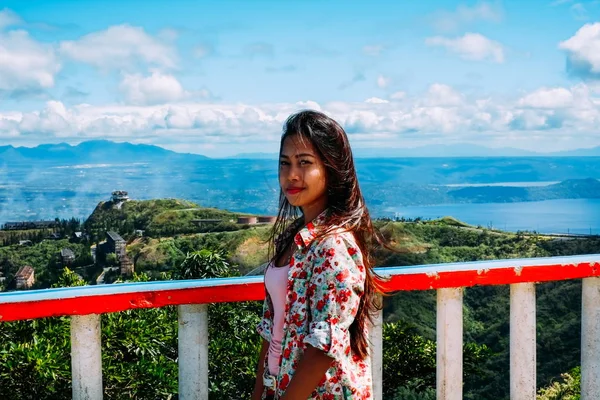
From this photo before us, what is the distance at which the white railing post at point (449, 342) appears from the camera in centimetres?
206

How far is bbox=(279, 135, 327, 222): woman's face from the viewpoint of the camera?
164cm

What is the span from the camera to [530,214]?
21672 mm

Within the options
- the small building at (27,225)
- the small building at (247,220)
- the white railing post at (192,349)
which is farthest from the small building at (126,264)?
the white railing post at (192,349)

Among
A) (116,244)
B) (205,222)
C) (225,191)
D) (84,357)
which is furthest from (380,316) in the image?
(225,191)

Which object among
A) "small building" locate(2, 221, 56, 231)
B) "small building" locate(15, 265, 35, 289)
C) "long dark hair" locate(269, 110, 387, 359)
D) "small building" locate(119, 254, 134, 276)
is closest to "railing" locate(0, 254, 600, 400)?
"long dark hair" locate(269, 110, 387, 359)

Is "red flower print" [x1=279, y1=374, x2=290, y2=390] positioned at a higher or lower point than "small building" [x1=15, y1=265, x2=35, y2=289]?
higher

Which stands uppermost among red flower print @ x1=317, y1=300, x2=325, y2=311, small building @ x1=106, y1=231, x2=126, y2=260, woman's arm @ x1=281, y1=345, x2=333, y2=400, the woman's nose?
the woman's nose

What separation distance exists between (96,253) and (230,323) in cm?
991

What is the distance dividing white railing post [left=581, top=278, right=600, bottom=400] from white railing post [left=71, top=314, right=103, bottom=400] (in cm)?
165

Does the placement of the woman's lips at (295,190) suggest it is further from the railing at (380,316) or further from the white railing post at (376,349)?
the white railing post at (376,349)

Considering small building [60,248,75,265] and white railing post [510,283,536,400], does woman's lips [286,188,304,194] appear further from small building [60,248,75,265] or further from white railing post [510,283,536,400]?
small building [60,248,75,265]

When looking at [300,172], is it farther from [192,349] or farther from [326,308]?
[192,349]

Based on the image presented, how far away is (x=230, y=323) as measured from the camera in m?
4.83

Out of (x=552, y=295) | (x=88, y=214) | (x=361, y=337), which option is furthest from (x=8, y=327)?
→ (x=88, y=214)
